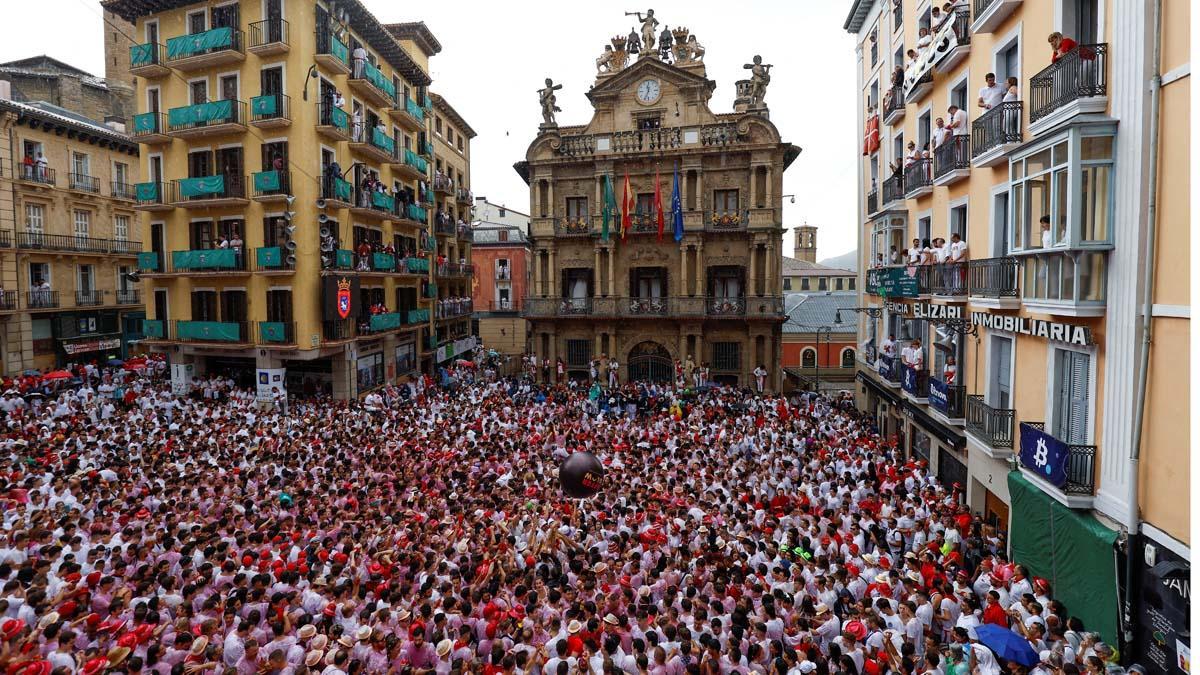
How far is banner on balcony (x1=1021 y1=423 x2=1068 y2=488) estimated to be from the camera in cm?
1051

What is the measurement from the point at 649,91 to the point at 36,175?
32.0 m

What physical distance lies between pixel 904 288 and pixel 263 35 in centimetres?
2567

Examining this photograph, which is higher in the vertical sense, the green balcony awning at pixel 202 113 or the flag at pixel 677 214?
the green balcony awning at pixel 202 113

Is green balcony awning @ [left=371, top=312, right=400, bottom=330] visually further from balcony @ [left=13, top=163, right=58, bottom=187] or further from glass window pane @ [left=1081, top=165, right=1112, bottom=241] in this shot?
glass window pane @ [left=1081, top=165, right=1112, bottom=241]

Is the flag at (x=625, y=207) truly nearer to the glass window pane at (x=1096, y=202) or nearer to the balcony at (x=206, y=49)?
the balcony at (x=206, y=49)

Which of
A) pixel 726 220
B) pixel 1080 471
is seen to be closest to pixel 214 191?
pixel 726 220

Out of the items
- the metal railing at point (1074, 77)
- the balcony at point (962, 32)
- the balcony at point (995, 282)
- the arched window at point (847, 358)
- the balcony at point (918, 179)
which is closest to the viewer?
the metal railing at point (1074, 77)

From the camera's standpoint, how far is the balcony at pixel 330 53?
25.7 metres

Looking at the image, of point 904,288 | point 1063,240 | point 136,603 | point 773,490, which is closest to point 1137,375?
point 1063,240

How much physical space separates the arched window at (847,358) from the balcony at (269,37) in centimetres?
4216

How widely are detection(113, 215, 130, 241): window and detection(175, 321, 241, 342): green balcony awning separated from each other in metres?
15.6

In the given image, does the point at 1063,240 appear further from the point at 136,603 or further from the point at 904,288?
the point at 136,603

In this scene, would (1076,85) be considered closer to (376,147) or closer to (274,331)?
A: (274,331)

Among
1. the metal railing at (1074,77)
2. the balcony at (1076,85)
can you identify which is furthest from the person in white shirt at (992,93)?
the balcony at (1076,85)
